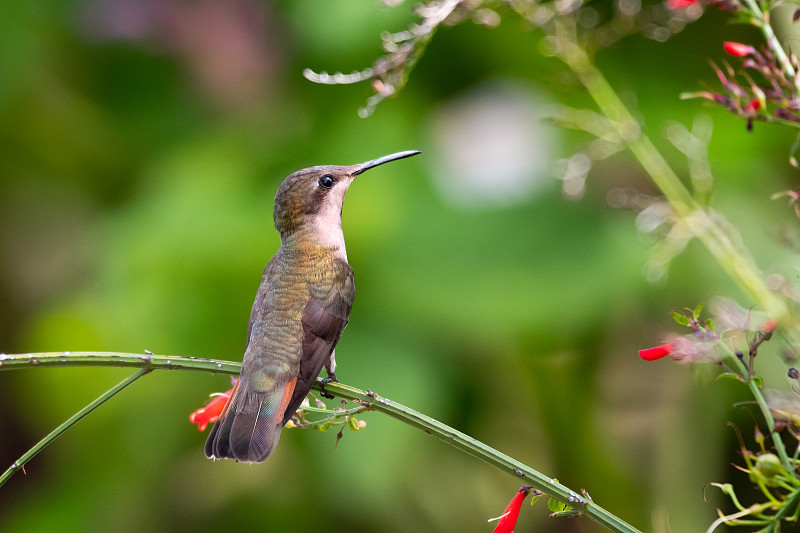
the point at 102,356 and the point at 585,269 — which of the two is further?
the point at 585,269

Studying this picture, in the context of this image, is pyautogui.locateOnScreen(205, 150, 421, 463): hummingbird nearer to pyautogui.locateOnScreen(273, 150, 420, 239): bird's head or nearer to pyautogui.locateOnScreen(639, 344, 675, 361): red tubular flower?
pyautogui.locateOnScreen(273, 150, 420, 239): bird's head

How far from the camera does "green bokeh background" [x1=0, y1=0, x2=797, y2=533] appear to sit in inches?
105

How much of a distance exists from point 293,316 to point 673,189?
708 mm

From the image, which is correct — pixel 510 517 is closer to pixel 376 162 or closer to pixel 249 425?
pixel 249 425

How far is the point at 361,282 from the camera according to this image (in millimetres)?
2799

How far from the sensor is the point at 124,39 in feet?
10.9

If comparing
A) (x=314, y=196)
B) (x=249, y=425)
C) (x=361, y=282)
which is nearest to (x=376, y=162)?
(x=314, y=196)

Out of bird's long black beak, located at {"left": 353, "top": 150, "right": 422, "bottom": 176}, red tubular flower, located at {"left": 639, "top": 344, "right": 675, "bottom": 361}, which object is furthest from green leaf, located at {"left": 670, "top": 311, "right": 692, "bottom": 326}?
bird's long black beak, located at {"left": 353, "top": 150, "right": 422, "bottom": 176}

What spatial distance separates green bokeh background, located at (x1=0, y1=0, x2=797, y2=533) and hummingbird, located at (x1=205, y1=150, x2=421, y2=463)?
1.23 meters

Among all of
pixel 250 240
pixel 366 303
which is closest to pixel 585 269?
pixel 366 303

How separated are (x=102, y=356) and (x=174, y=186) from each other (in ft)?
7.64

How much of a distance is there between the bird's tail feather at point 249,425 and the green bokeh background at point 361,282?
1462 mm

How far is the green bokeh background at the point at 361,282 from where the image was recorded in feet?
8.72

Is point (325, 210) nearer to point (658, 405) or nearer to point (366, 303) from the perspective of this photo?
point (366, 303)
